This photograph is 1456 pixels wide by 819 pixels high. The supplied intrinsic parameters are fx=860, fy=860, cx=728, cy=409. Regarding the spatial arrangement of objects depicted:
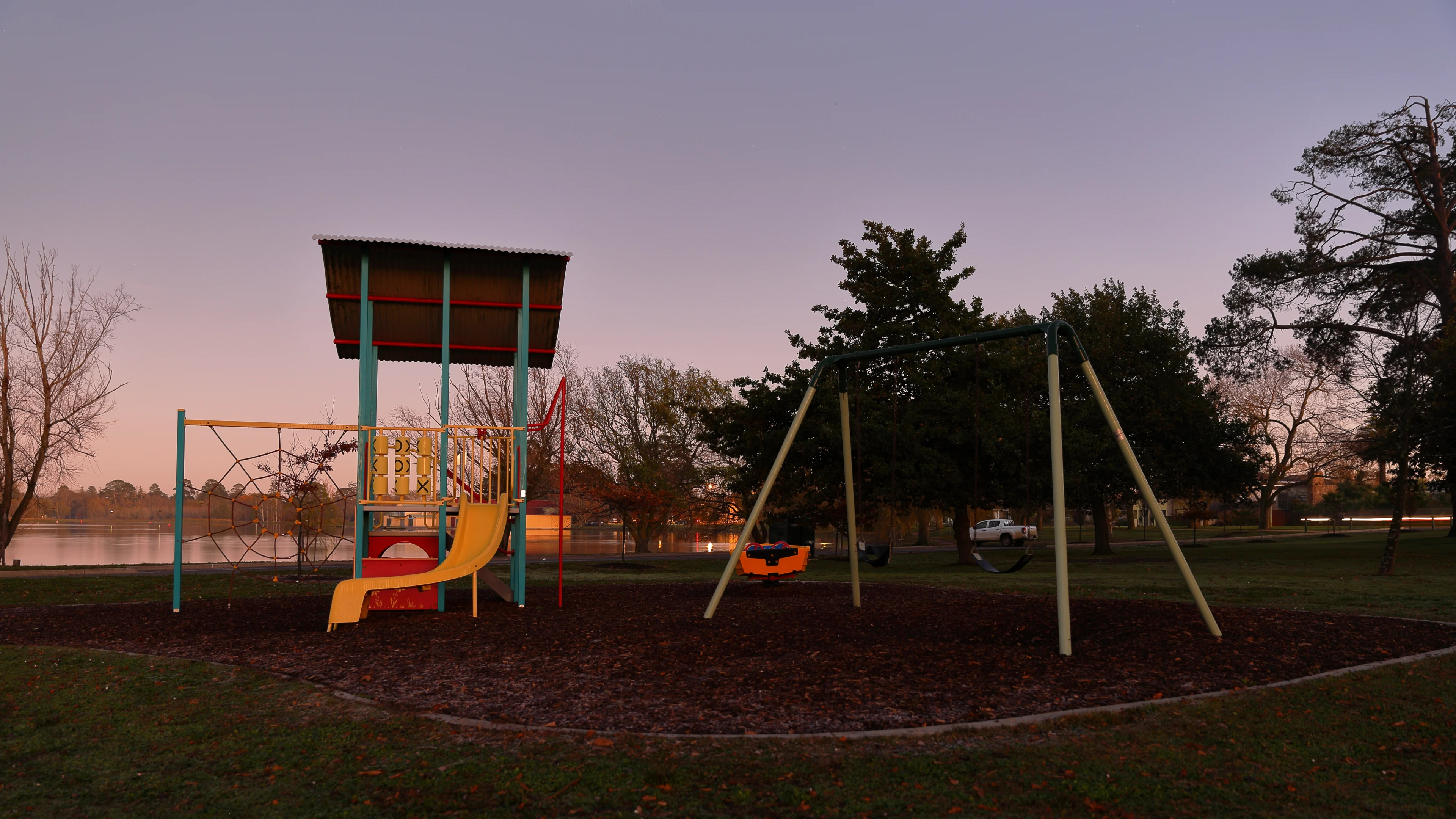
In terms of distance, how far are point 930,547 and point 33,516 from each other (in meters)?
37.7

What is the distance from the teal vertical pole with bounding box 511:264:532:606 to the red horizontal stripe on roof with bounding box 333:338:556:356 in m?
0.54

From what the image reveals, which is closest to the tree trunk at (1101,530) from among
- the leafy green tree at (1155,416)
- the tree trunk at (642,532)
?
the leafy green tree at (1155,416)

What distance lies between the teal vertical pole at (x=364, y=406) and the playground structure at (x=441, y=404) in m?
0.02

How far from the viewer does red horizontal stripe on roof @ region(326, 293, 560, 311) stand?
12.6 meters

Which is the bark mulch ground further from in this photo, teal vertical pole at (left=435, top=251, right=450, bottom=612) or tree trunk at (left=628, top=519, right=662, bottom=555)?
tree trunk at (left=628, top=519, right=662, bottom=555)

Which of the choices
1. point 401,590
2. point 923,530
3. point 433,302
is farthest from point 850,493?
point 923,530

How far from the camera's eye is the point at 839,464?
25.2m

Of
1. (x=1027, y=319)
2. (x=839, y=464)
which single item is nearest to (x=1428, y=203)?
(x=1027, y=319)

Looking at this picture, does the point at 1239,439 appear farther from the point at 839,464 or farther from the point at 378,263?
the point at 378,263

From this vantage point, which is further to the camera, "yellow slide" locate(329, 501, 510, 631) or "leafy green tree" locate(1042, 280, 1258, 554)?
"leafy green tree" locate(1042, 280, 1258, 554)

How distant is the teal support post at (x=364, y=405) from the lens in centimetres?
1121

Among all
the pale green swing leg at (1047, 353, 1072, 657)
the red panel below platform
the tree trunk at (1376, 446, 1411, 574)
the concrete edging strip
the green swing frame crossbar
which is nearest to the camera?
the concrete edging strip

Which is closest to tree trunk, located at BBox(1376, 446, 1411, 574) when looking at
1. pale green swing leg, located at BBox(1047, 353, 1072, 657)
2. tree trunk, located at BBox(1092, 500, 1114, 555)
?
pale green swing leg, located at BBox(1047, 353, 1072, 657)

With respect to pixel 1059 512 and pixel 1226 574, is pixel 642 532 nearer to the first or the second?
pixel 1226 574
